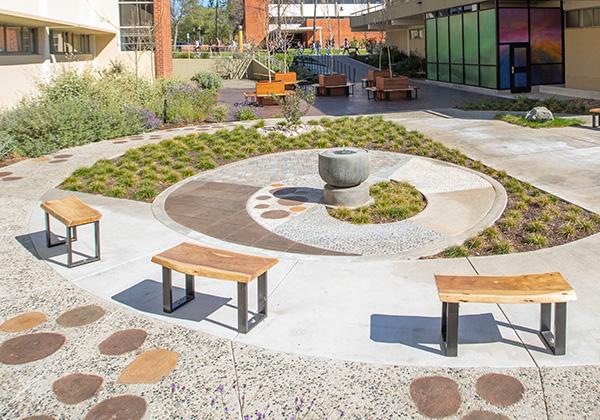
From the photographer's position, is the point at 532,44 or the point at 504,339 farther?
the point at 532,44

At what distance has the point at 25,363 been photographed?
4.82m

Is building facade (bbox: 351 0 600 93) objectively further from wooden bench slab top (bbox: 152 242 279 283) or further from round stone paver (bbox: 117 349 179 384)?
round stone paver (bbox: 117 349 179 384)

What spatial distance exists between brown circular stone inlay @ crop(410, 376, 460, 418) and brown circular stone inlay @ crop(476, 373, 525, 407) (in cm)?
19

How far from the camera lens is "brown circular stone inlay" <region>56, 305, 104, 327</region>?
5.54 m

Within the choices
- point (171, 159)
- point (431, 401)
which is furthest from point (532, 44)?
point (431, 401)

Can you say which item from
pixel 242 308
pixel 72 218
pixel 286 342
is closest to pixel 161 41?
pixel 72 218

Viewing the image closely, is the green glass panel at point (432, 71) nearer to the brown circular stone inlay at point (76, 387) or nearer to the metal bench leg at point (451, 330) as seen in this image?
the metal bench leg at point (451, 330)

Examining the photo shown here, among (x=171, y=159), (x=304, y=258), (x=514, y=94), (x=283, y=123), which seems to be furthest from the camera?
(x=514, y=94)

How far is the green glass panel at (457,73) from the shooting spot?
101ft

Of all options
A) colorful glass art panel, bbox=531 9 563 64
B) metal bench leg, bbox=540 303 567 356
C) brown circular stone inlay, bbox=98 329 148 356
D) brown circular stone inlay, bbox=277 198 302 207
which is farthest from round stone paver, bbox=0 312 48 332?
colorful glass art panel, bbox=531 9 563 64

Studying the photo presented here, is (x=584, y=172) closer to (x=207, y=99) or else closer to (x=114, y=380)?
(x=114, y=380)

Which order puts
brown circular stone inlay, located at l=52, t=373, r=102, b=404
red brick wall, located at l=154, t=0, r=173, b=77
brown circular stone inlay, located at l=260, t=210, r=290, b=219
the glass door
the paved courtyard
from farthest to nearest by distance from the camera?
red brick wall, located at l=154, t=0, r=173, b=77 < the glass door < brown circular stone inlay, located at l=260, t=210, r=290, b=219 < brown circular stone inlay, located at l=52, t=373, r=102, b=404 < the paved courtyard

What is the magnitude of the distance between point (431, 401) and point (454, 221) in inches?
186

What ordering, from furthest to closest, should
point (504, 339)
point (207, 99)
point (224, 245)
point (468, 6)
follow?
point (468, 6), point (207, 99), point (224, 245), point (504, 339)
